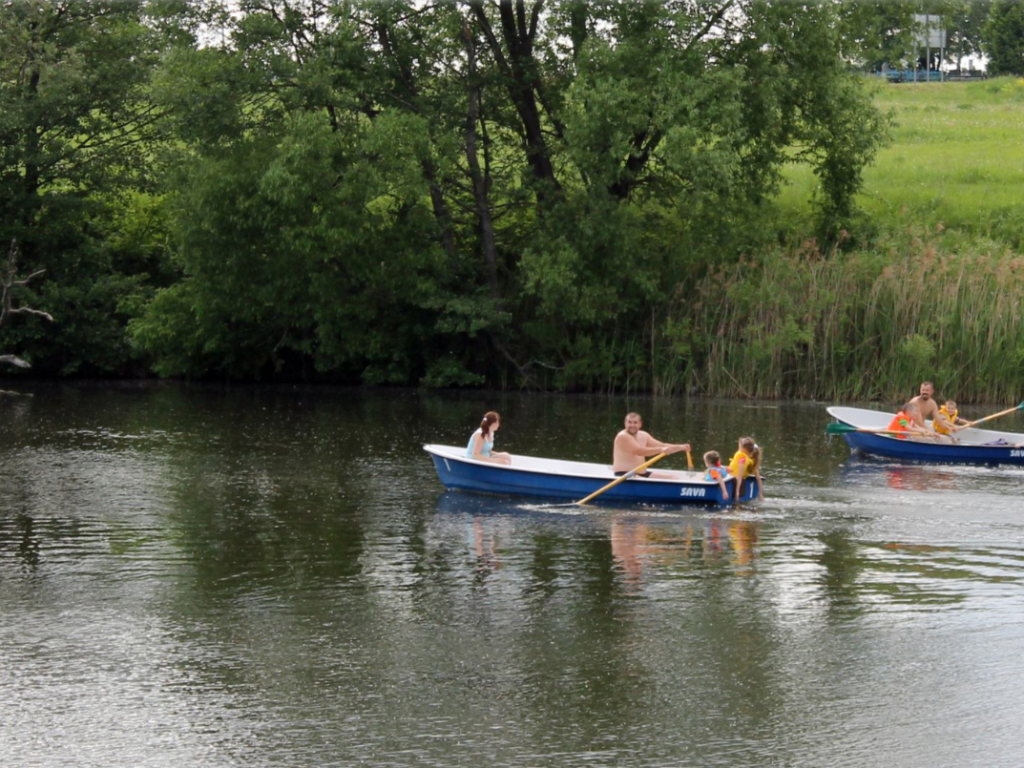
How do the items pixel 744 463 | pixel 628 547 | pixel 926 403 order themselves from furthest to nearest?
pixel 926 403, pixel 744 463, pixel 628 547

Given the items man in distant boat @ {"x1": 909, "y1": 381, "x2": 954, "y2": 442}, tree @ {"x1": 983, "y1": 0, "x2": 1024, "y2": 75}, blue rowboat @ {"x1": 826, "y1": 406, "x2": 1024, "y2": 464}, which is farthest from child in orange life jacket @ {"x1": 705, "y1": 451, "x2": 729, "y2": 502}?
tree @ {"x1": 983, "y1": 0, "x2": 1024, "y2": 75}

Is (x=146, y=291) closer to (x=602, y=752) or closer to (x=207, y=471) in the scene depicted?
(x=207, y=471)

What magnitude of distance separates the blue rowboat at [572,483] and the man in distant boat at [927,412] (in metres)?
6.26

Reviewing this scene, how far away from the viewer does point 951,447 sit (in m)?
24.2

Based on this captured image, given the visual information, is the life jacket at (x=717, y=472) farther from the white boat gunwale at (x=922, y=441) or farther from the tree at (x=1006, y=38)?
the tree at (x=1006, y=38)

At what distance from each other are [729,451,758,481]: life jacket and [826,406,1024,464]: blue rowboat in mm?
5834

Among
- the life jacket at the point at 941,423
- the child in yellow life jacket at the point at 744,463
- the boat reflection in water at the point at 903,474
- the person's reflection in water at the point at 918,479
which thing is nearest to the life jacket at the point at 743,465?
the child in yellow life jacket at the point at 744,463

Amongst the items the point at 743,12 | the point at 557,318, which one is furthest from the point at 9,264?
the point at 743,12

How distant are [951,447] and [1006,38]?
6102cm

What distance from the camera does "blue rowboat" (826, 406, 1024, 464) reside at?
23.9 meters

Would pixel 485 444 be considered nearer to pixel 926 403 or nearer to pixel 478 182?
pixel 926 403

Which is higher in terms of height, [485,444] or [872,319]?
[872,319]

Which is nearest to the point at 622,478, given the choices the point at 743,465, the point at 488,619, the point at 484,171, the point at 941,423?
the point at 743,465

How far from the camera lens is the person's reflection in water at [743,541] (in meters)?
16.0
